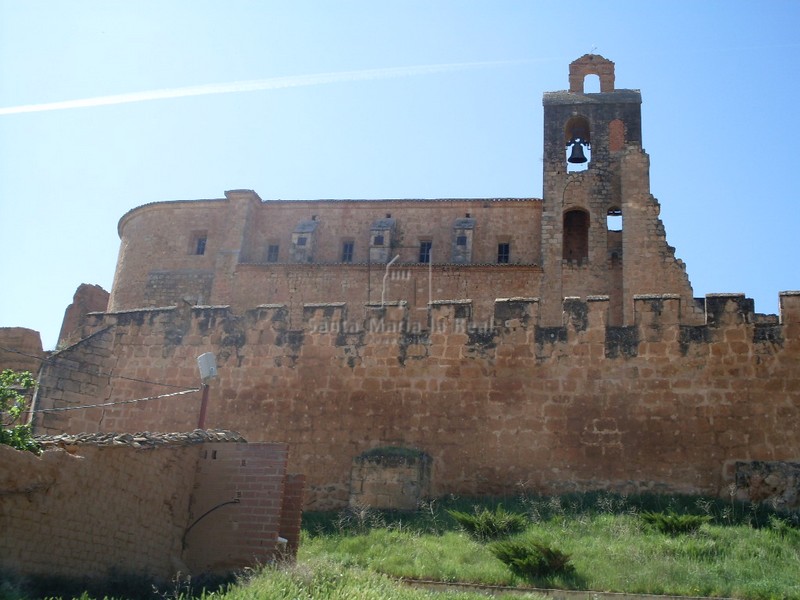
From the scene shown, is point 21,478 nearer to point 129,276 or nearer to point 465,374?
point 465,374

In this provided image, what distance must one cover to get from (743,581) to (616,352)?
5.88 metres

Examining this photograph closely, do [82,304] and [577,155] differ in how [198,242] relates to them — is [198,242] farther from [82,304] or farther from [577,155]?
[577,155]

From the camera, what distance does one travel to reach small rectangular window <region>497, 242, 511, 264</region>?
3500 cm

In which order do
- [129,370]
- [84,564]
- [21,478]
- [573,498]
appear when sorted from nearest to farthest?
[21,478]
[84,564]
[573,498]
[129,370]

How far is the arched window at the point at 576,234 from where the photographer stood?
34.7 metres

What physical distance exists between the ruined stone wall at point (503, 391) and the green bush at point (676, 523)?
1931 millimetres

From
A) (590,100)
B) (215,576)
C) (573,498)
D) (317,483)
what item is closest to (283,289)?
(590,100)

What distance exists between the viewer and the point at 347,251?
36438 mm

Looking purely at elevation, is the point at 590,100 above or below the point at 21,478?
above

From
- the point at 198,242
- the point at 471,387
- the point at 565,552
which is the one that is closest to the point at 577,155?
the point at 198,242

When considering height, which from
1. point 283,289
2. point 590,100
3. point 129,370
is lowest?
point 129,370

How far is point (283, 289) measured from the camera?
113ft

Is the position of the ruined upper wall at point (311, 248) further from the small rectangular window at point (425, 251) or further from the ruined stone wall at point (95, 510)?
the ruined stone wall at point (95, 510)

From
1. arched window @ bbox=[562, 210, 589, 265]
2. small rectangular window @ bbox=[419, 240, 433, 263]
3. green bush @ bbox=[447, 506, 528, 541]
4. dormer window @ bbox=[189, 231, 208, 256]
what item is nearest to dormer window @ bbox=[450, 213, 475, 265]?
small rectangular window @ bbox=[419, 240, 433, 263]
